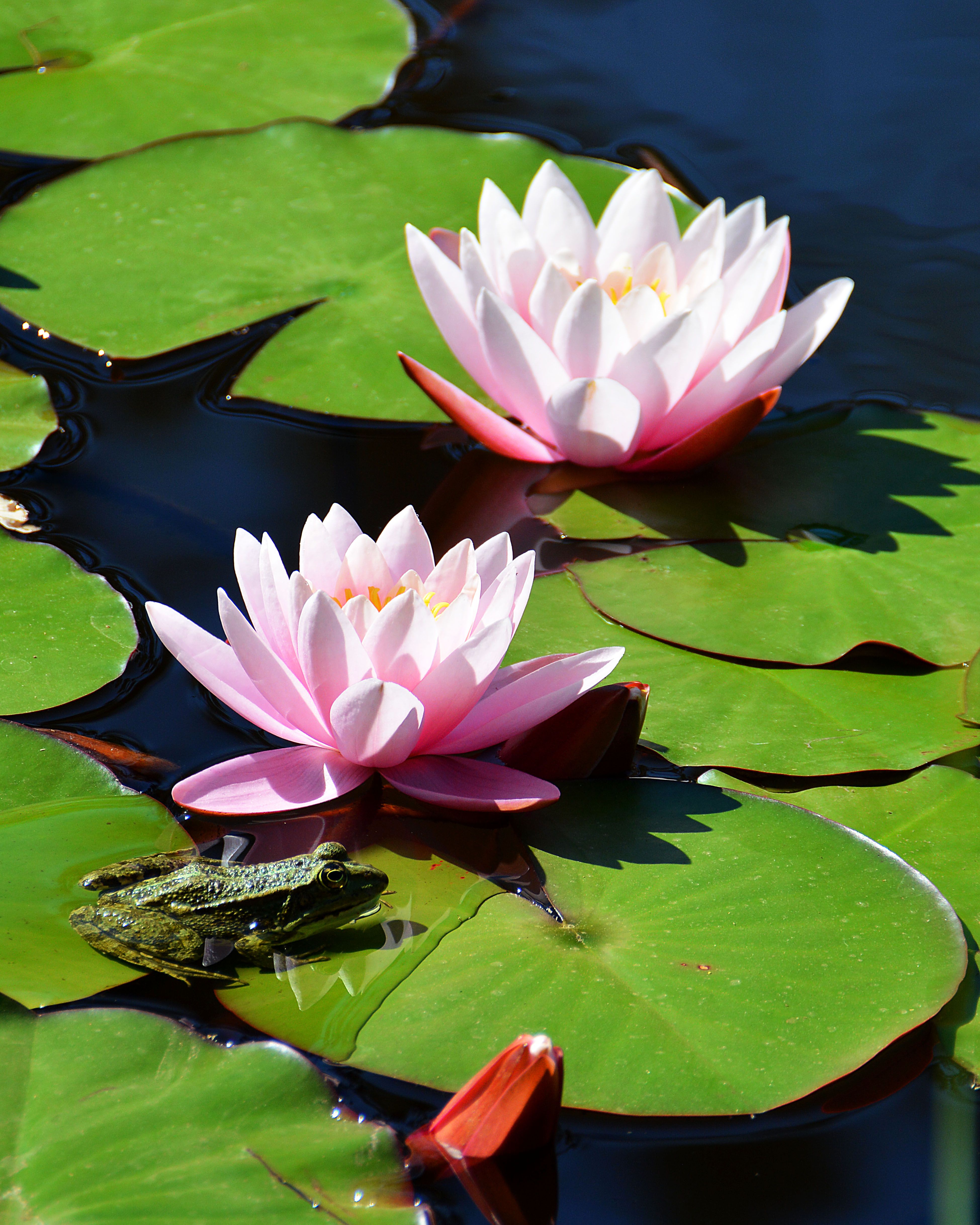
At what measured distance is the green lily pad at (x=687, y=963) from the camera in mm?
1229

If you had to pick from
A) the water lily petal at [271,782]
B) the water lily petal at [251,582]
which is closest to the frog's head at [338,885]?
the water lily petal at [271,782]

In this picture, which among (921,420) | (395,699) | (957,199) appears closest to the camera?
(395,699)

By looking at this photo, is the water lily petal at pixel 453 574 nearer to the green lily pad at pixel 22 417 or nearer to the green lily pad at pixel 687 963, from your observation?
the green lily pad at pixel 687 963

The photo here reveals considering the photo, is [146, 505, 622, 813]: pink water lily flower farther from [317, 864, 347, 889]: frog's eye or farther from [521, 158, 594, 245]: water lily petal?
[521, 158, 594, 245]: water lily petal

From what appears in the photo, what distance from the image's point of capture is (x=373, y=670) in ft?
4.78

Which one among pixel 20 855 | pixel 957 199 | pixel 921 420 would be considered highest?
pixel 957 199

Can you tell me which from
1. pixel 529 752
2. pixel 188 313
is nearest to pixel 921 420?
pixel 529 752

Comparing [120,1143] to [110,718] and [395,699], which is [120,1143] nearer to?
[395,699]

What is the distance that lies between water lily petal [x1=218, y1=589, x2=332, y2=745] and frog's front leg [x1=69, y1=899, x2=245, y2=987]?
13.1 inches

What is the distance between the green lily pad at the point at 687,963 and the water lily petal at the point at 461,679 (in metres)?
0.20

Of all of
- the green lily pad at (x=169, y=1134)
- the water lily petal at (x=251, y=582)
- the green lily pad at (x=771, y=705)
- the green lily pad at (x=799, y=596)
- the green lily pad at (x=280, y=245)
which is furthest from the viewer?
the green lily pad at (x=280, y=245)

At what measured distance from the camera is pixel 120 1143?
1119mm

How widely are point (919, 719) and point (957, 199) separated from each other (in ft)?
6.72

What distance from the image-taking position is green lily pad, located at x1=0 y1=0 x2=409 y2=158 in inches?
121
